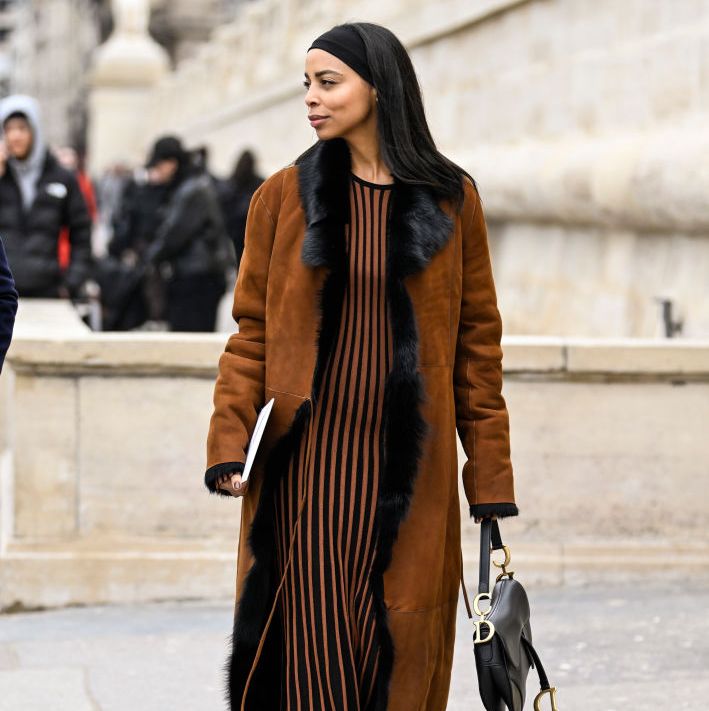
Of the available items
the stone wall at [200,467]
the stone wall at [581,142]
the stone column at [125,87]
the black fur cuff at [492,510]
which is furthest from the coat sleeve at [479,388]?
the stone column at [125,87]

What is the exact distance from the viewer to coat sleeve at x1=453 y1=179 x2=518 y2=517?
4.04 metres

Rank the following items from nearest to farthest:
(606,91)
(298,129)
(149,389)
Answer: (149,389)
(606,91)
(298,129)

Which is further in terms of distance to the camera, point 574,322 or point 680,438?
point 574,322

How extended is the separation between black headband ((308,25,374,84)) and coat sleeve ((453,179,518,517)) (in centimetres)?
35

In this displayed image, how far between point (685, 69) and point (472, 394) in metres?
5.59

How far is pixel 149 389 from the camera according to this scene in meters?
6.64

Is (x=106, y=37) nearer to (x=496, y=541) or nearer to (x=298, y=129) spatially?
(x=298, y=129)

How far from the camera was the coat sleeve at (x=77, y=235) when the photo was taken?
941cm

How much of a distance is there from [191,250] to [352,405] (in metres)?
7.50

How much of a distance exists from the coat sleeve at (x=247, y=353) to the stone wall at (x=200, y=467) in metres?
2.60

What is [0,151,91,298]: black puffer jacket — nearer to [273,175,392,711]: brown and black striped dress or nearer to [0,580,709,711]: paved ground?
[0,580,709,711]: paved ground

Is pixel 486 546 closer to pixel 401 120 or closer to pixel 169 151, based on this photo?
pixel 401 120

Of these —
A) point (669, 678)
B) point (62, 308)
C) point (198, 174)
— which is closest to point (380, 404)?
point (669, 678)

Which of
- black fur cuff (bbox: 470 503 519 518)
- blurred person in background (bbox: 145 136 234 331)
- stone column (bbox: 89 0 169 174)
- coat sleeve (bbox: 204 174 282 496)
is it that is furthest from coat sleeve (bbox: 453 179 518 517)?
stone column (bbox: 89 0 169 174)
